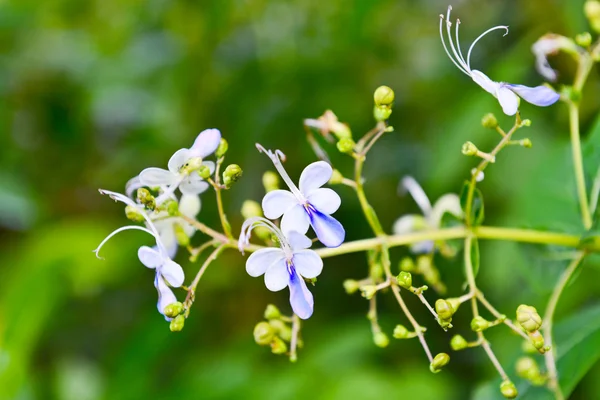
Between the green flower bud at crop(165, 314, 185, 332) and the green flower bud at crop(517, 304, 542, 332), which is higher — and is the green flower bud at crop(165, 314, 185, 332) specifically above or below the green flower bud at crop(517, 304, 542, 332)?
above

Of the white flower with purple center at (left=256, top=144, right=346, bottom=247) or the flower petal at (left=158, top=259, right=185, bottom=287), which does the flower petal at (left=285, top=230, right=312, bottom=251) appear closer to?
the white flower with purple center at (left=256, top=144, right=346, bottom=247)

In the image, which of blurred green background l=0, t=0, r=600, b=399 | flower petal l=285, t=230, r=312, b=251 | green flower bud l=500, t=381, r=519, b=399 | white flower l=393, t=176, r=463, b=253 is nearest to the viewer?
flower petal l=285, t=230, r=312, b=251

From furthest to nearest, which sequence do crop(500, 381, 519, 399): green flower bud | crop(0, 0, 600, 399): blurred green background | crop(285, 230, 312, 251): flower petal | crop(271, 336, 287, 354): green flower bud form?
crop(0, 0, 600, 399): blurred green background < crop(271, 336, 287, 354): green flower bud < crop(500, 381, 519, 399): green flower bud < crop(285, 230, 312, 251): flower petal

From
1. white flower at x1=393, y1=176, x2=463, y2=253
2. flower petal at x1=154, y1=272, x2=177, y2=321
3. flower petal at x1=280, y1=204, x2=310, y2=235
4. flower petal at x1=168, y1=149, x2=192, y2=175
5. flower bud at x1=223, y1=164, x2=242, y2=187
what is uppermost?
flower petal at x1=168, y1=149, x2=192, y2=175

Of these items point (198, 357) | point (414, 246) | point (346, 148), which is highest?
point (346, 148)

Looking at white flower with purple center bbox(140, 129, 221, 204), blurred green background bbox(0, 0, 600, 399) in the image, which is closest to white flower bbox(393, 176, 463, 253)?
blurred green background bbox(0, 0, 600, 399)

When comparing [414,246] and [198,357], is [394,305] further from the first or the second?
[414,246]

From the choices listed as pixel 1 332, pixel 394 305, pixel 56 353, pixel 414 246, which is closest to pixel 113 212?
pixel 56 353
